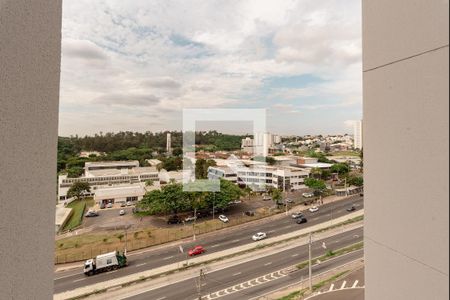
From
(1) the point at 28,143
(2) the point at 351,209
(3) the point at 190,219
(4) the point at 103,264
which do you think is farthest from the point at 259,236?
(1) the point at 28,143

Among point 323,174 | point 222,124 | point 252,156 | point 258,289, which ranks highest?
point 222,124

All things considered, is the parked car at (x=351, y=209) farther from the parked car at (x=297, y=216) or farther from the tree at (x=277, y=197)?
the tree at (x=277, y=197)

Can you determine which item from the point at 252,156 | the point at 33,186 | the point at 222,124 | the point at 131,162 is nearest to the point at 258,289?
the point at 222,124

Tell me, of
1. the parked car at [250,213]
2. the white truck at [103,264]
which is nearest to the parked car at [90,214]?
the white truck at [103,264]

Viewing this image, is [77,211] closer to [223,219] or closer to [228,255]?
[223,219]

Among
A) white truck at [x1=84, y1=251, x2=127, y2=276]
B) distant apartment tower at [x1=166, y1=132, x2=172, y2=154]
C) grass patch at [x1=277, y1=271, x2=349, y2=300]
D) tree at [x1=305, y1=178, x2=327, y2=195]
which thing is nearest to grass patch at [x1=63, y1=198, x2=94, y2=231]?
white truck at [x1=84, y1=251, x2=127, y2=276]

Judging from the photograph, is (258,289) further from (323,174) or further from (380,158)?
(323,174)
